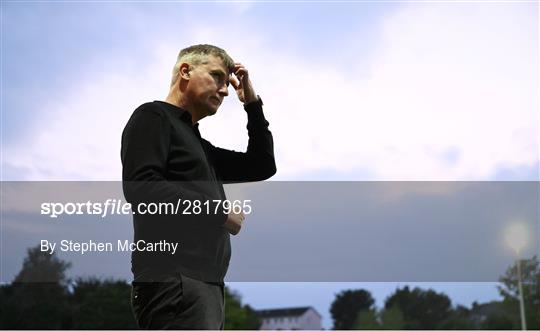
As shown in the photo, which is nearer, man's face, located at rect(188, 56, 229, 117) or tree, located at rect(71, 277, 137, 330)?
man's face, located at rect(188, 56, 229, 117)

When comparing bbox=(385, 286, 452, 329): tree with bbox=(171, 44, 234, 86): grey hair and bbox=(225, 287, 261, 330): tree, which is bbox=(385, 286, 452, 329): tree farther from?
bbox=(171, 44, 234, 86): grey hair

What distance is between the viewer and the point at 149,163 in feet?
8.66

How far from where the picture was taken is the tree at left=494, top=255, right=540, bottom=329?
61469 mm

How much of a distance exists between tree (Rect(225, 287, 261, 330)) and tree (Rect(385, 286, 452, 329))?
29233mm

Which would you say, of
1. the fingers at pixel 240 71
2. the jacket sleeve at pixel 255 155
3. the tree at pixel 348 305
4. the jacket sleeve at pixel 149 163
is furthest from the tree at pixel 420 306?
the jacket sleeve at pixel 149 163

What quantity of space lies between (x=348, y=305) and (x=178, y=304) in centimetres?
14832

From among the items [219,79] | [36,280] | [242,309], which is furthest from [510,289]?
[36,280]

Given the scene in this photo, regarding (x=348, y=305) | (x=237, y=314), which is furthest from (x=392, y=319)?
(x=348, y=305)

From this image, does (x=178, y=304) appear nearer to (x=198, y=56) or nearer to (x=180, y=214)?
(x=180, y=214)

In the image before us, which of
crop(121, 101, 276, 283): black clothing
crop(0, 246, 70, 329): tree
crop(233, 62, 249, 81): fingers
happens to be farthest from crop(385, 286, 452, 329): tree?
crop(121, 101, 276, 283): black clothing

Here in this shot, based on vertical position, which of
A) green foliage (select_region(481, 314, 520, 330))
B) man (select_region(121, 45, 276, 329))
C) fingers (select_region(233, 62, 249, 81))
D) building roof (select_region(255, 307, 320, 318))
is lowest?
man (select_region(121, 45, 276, 329))

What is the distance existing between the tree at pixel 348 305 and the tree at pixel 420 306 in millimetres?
20025

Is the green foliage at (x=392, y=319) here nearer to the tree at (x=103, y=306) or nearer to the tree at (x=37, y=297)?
the tree at (x=103, y=306)

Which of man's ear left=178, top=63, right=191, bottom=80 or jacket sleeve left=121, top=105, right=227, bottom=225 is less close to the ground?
man's ear left=178, top=63, right=191, bottom=80
